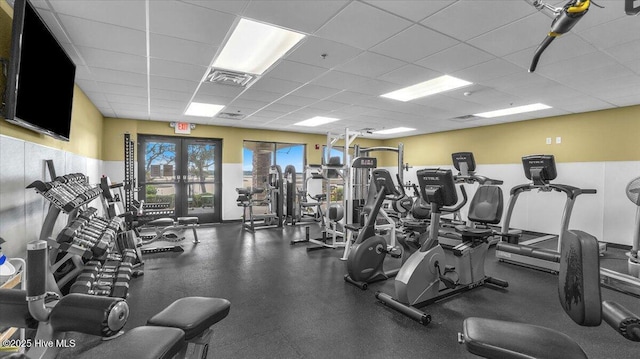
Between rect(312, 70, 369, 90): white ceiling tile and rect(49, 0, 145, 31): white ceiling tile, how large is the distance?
7.04 ft

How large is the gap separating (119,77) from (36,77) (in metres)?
1.97

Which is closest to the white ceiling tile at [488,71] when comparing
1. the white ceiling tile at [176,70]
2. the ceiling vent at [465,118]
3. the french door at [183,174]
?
the ceiling vent at [465,118]

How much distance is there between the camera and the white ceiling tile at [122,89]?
4.37m

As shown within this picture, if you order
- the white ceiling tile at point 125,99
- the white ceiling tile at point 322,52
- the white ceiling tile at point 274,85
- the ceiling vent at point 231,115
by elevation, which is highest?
the white ceiling tile at point 322,52

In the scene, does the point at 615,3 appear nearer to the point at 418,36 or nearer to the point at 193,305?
the point at 418,36

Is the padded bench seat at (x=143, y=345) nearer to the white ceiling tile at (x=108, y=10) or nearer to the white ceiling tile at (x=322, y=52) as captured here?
the white ceiling tile at (x=108, y=10)

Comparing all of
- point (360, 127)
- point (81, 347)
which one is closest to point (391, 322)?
point (81, 347)

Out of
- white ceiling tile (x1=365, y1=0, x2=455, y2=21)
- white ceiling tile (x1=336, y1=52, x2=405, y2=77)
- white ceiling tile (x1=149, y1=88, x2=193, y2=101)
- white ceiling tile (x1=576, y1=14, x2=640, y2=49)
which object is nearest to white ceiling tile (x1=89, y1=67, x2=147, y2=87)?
white ceiling tile (x1=149, y1=88, x2=193, y2=101)

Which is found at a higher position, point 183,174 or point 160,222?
point 183,174

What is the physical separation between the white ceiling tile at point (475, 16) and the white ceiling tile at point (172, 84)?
3289mm

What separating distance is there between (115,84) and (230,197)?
4.36m

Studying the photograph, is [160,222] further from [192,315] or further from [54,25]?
[192,315]

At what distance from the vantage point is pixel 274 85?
172 inches

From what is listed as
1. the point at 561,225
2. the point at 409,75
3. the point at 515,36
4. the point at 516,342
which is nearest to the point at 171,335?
the point at 516,342
